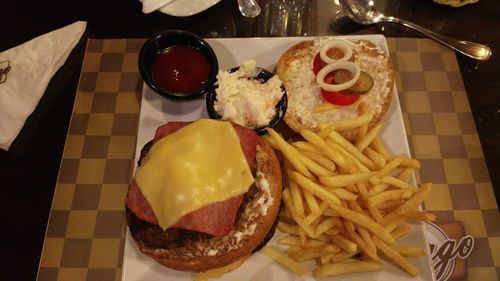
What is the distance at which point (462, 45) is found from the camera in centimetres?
283

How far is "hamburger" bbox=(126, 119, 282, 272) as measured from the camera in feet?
5.90

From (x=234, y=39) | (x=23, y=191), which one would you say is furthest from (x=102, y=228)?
(x=234, y=39)

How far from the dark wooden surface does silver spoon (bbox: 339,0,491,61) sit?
0.06 meters

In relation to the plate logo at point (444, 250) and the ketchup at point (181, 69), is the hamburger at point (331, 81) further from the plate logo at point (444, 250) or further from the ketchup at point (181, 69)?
the plate logo at point (444, 250)

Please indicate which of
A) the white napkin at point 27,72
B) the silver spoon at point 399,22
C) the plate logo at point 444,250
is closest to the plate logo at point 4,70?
the white napkin at point 27,72

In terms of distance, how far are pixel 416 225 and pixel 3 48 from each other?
2834 millimetres

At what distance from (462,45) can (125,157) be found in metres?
2.31

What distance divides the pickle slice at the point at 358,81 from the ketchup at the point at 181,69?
2.42 feet

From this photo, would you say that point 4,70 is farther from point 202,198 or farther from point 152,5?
point 202,198

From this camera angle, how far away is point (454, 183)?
2.49 m

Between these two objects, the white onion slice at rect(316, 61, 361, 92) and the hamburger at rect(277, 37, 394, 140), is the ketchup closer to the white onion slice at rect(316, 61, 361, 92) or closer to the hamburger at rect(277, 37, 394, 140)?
the hamburger at rect(277, 37, 394, 140)

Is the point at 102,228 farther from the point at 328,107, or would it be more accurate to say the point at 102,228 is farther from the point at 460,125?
the point at 460,125

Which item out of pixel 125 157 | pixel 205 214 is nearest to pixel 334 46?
pixel 205 214

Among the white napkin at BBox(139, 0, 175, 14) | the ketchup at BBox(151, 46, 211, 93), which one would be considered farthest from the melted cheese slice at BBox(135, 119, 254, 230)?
the white napkin at BBox(139, 0, 175, 14)
